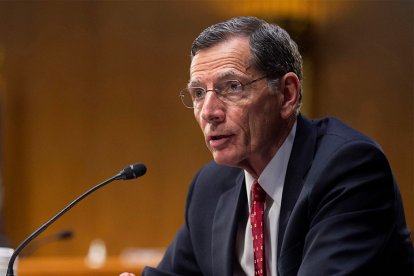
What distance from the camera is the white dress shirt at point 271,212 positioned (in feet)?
8.39

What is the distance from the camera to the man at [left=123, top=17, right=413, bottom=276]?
231 centimetres

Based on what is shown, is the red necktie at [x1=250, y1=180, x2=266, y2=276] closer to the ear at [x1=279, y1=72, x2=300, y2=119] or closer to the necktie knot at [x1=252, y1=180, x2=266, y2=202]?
the necktie knot at [x1=252, y1=180, x2=266, y2=202]

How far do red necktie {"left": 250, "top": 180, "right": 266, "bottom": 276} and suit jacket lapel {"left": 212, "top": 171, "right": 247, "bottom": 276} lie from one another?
0.08 metres

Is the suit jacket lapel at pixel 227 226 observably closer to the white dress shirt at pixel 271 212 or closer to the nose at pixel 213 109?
the white dress shirt at pixel 271 212

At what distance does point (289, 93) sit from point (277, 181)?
0.29 metres

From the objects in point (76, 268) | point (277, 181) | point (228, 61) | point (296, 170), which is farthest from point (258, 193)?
point (76, 268)

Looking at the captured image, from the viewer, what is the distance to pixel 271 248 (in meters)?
2.56

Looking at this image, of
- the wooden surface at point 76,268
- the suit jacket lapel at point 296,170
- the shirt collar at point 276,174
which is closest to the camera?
the suit jacket lapel at point 296,170

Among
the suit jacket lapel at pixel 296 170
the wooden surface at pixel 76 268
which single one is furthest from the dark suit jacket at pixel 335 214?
the wooden surface at pixel 76 268

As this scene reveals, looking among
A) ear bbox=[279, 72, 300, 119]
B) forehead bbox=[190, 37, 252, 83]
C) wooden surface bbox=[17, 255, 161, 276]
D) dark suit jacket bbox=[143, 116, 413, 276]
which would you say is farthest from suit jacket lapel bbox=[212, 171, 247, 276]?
wooden surface bbox=[17, 255, 161, 276]

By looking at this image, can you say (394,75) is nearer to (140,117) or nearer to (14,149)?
(140,117)

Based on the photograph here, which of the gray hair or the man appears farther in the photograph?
the gray hair

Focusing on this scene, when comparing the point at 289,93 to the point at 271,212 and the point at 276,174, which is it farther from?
the point at 271,212

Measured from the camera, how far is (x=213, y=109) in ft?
8.35
